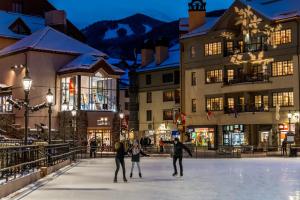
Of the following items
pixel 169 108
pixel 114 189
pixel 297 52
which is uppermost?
pixel 297 52

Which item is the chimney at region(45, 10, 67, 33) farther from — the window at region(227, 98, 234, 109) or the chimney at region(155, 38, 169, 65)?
the window at region(227, 98, 234, 109)

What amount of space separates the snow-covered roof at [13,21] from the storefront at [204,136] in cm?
2389

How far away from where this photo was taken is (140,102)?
83.3 metres

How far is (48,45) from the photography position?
206 feet

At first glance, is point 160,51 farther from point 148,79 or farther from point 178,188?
point 178,188

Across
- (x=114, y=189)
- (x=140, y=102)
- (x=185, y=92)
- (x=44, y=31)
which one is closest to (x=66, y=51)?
(x=44, y=31)

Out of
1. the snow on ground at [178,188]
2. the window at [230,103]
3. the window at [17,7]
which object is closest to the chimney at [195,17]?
the window at [230,103]

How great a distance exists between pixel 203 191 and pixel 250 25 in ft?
156

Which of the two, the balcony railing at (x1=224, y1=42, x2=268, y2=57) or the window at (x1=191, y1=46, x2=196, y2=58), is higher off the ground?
the window at (x1=191, y1=46, x2=196, y2=58)

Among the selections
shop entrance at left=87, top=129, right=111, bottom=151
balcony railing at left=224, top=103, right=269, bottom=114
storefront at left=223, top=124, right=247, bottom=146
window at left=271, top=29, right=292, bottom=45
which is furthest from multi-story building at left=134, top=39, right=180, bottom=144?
window at left=271, top=29, right=292, bottom=45

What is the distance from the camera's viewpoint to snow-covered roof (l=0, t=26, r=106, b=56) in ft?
203

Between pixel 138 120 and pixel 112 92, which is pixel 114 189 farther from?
pixel 138 120

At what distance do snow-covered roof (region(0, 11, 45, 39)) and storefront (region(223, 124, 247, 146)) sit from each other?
90.1 ft

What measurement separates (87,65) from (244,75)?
17630 millimetres
